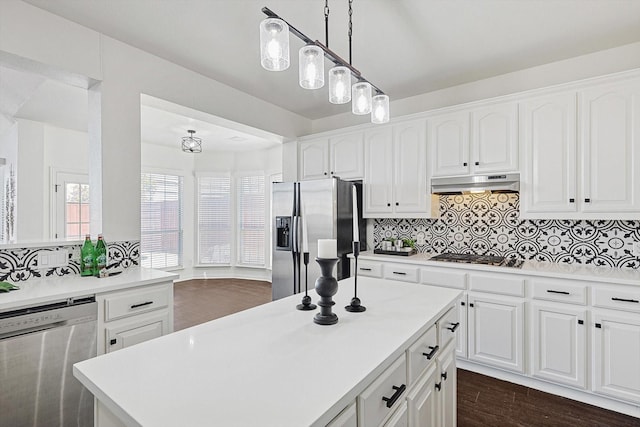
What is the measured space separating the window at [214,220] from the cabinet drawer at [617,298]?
5907 millimetres

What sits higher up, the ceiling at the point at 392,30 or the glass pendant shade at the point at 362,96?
the ceiling at the point at 392,30

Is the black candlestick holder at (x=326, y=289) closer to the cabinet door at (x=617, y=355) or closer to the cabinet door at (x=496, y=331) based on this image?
the cabinet door at (x=496, y=331)

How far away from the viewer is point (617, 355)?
2191 mm

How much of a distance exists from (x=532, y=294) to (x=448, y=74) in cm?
206


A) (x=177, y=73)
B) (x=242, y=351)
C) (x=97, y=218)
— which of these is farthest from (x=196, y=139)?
(x=242, y=351)

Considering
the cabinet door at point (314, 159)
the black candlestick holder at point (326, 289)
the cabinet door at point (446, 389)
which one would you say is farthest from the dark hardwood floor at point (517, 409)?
the cabinet door at point (314, 159)

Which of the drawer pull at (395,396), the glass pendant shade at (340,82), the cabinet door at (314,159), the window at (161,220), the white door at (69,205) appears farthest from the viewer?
the window at (161,220)

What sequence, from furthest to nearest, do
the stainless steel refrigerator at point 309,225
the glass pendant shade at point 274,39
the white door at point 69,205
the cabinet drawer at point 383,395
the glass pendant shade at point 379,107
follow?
the white door at point 69,205 < the stainless steel refrigerator at point 309,225 < the glass pendant shade at point 379,107 < the glass pendant shade at point 274,39 < the cabinet drawer at point 383,395

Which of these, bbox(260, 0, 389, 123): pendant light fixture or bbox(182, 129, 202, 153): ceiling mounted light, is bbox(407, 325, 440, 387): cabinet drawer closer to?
bbox(260, 0, 389, 123): pendant light fixture

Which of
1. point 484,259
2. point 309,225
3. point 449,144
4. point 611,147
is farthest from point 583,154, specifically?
point 309,225

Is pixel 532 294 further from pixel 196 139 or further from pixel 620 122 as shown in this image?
pixel 196 139

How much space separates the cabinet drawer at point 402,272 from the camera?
303 cm

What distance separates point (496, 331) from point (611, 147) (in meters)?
1.63

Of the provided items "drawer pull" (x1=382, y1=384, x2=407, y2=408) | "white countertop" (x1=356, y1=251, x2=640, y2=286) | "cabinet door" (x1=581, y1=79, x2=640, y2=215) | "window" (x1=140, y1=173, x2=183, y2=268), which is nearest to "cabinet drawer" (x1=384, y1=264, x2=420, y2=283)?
"white countertop" (x1=356, y1=251, x2=640, y2=286)
